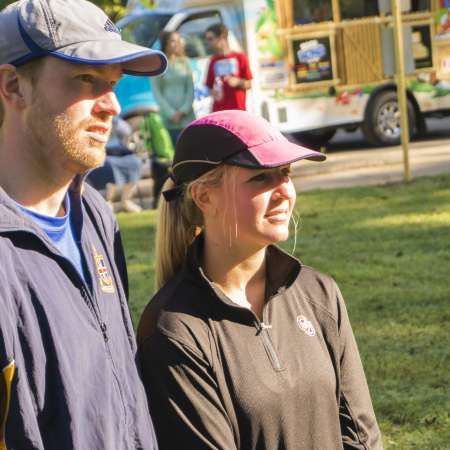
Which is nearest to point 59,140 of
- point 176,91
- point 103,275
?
point 103,275

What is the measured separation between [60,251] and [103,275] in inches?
9.8

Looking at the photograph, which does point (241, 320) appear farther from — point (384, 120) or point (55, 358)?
point (384, 120)

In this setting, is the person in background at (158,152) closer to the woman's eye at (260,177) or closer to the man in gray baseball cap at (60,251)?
the woman's eye at (260,177)

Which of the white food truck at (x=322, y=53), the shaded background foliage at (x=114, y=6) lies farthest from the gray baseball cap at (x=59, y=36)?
the white food truck at (x=322, y=53)

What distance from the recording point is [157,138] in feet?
42.8

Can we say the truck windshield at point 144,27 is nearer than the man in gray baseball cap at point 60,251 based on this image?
No

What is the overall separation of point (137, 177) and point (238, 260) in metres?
10.3

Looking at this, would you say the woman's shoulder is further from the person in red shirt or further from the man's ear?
the person in red shirt

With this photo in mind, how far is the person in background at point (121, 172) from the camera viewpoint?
13164 millimetres

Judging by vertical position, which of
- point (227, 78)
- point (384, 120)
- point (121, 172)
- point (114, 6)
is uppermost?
point (114, 6)

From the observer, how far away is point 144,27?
48.3ft

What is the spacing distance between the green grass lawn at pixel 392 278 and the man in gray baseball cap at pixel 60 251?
2.86 meters

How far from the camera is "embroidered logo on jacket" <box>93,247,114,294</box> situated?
2.73m

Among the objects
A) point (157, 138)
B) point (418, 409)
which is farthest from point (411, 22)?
point (418, 409)
